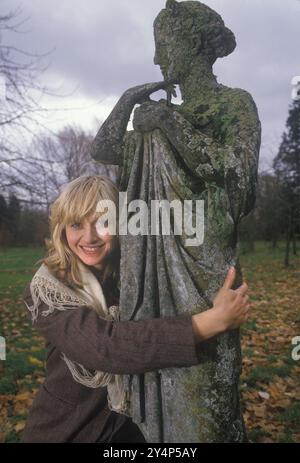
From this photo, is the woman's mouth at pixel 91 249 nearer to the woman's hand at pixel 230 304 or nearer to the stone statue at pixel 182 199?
the stone statue at pixel 182 199

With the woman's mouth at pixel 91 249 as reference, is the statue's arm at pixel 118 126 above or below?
above

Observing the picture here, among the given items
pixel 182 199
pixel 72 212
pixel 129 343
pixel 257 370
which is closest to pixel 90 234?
pixel 72 212

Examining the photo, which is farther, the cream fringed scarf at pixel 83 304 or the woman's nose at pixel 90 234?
the woman's nose at pixel 90 234

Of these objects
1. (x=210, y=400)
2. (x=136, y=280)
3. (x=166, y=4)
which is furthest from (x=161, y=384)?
(x=166, y=4)

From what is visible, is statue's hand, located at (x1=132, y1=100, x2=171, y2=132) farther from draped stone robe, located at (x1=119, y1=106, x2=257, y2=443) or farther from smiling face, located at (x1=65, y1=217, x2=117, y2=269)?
smiling face, located at (x1=65, y1=217, x2=117, y2=269)

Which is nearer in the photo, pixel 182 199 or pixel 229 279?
pixel 229 279

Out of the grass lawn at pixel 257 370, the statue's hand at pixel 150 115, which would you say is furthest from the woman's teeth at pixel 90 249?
the grass lawn at pixel 257 370

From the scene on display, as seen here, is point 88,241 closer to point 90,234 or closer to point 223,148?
point 90,234

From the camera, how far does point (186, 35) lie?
2125mm

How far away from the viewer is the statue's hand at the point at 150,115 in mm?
1938

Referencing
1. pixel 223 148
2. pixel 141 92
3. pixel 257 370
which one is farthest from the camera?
pixel 257 370

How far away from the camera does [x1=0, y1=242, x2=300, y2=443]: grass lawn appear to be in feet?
14.9

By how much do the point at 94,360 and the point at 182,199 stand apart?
2.62ft

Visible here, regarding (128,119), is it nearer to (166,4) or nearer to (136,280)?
(166,4)
